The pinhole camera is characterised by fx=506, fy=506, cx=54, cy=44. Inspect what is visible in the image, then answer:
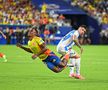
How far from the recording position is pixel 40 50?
48.4 feet

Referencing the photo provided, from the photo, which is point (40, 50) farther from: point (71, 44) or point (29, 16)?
point (29, 16)

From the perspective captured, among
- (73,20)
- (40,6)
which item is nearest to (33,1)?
(40,6)

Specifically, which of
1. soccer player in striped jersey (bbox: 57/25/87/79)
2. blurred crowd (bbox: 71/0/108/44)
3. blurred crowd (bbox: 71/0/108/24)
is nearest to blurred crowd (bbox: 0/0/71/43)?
blurred crowd (bbox: 71/0/108/44)

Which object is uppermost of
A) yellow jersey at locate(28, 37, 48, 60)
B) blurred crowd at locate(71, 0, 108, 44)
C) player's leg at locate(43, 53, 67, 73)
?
yellow jersey at locate(28, 37, 48, 60)

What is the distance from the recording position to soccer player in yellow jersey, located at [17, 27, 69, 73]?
14.6m

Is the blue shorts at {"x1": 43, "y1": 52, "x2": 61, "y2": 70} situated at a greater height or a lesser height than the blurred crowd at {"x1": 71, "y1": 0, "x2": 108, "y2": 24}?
greater

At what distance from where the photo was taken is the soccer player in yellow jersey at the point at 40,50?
14.6 metres

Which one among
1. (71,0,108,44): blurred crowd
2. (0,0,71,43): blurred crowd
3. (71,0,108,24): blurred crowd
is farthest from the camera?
(71,0,108,24): blurred crowd

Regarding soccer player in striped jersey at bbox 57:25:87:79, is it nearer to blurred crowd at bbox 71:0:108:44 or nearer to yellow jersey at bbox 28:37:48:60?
yellow jersey at bbox 28:37:48:60

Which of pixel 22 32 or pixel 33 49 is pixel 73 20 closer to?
pixel 22 32

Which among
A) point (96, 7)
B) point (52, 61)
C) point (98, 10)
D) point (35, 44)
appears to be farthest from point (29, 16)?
point (35, 44)

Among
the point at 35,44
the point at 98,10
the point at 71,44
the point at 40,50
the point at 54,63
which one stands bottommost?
the point at 98,10

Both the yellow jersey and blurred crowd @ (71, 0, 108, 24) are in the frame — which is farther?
blurred crowd @ (71, 0, 108, 24)

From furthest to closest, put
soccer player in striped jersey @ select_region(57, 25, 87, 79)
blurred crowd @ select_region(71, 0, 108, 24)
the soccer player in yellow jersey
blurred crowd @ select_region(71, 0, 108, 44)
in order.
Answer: blurred crowd @ select_region(71, 0, 108, 24)
blurred crowd @ select_region(71, 0, 108, 44)
soccer player in striped jersey @ select_region(57, 25, 87, 79)
the soccer player in yellow jersey
